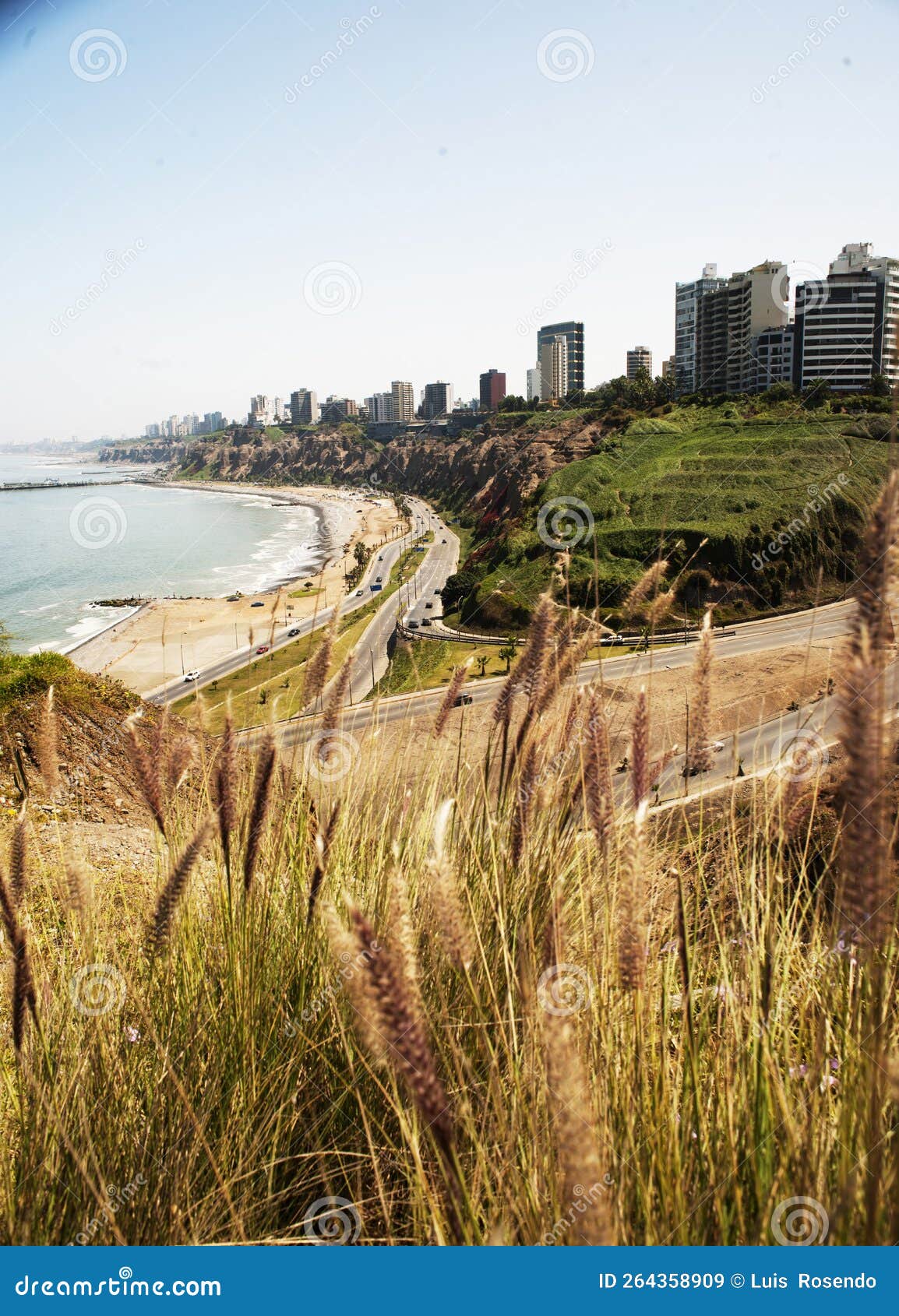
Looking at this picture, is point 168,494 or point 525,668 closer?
point 525,668

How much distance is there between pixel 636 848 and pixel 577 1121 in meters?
0.47

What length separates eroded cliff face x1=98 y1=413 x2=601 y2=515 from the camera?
7112 cm

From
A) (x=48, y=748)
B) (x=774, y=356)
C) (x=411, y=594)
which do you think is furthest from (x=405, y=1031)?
(x=774, y=356)

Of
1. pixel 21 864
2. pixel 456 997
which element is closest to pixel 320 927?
pixel 456 997

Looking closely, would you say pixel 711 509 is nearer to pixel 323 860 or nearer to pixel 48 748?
pixel 48 748

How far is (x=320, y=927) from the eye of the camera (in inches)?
96.7

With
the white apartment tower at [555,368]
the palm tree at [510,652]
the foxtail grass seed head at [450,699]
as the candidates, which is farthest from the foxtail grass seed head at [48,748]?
the white apartment tower at [555,368]

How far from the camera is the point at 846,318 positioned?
64.9m

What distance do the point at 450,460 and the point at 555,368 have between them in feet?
105

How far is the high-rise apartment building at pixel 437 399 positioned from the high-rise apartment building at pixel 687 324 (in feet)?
297

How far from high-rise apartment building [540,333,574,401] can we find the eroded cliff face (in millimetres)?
19656

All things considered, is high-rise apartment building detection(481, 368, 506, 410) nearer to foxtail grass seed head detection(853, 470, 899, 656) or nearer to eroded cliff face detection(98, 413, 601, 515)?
eroded cliff face detection(98, 413, 601, 515)

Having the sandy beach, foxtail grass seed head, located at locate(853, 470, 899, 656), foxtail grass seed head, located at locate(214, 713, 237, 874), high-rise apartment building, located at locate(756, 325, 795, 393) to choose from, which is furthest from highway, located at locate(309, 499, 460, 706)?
high-rise apartment building, located at locate(756, 325, 795, 393)

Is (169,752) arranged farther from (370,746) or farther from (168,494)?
(168,494)
